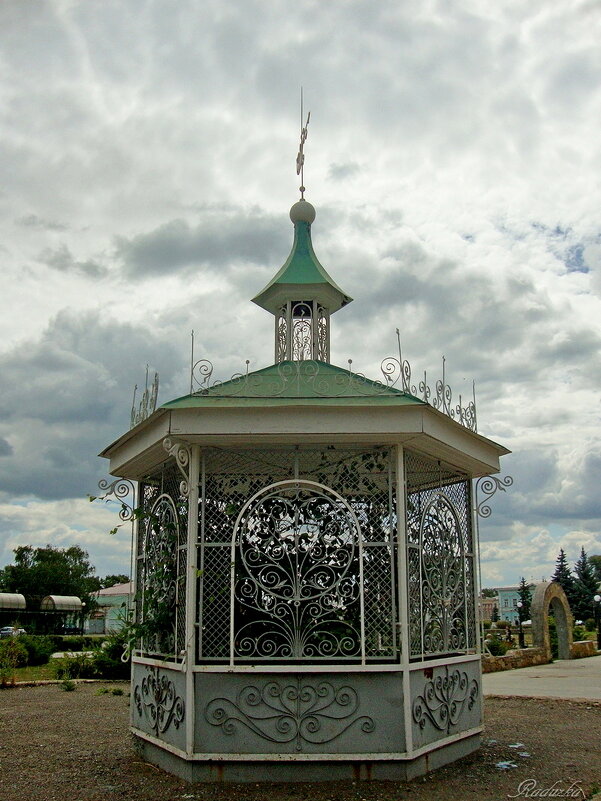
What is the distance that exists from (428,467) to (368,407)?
4.87 feet

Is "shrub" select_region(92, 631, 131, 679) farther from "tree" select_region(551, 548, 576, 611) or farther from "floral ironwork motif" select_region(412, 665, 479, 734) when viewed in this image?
"tree" select_region(551, 548, 576, 611)

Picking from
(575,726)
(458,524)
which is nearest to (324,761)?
(458,524)

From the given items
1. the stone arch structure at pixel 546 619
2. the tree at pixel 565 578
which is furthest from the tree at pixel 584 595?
the stone arch structure at pixel 546 619

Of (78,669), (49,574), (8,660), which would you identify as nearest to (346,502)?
(78,669)

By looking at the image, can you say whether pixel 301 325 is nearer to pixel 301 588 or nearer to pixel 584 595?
pixel 301 588

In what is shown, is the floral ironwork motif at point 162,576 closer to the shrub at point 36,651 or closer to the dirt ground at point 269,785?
the dirt ground at point 269,785

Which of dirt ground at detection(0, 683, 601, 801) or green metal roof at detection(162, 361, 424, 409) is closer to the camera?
dirt ground at detection(0, 683, 601, 801)

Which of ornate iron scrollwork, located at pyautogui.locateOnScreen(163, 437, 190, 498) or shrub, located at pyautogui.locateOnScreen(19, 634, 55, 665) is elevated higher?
ornate iron scrollwork, located at pyautogui.locateOnScreen(163, 437, 190, 498)

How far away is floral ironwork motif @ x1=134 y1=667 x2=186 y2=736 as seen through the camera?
6516 mm

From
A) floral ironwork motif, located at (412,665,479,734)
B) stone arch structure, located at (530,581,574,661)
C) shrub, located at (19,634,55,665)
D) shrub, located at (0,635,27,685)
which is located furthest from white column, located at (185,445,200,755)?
stone arch structure, located at (530,581,574,661)

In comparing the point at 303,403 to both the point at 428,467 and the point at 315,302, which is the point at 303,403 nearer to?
the point at 428,467

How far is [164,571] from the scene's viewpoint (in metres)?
6.97

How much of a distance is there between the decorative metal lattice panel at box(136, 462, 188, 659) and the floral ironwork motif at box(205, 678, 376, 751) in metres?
0.72

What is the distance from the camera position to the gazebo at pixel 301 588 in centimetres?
627
